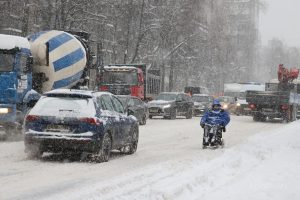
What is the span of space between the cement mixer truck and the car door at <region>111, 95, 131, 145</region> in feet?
15.2

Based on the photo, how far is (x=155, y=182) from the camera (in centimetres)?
1084

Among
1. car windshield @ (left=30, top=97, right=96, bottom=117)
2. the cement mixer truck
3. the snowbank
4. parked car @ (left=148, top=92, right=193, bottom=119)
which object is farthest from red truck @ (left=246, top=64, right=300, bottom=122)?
car windshield @ (left=30, top=97, right=96, bottom=117)

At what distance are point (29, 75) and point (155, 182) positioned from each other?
1081 centimetres

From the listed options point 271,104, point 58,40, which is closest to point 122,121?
point 58,40

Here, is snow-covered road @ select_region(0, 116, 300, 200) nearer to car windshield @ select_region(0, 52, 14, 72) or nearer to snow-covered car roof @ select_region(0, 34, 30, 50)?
car windshield @ select_region(0, 52, 14, 72)

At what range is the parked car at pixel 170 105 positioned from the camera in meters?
37.4

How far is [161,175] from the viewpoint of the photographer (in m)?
11.9

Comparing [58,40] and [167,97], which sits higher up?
[58,40]

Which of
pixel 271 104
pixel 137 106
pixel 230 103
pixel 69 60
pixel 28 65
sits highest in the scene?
pixel 69 60

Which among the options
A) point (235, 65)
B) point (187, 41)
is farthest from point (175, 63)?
point (235, 65)

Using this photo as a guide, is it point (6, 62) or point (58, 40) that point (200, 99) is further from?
point (6, 62)

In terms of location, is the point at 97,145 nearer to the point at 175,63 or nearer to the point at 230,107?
the point at 230,107

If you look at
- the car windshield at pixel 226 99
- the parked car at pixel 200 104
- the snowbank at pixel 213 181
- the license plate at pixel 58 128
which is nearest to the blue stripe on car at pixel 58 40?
the snowbank at pixel 213 181

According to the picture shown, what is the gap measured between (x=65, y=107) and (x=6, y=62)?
6106 millimetres
